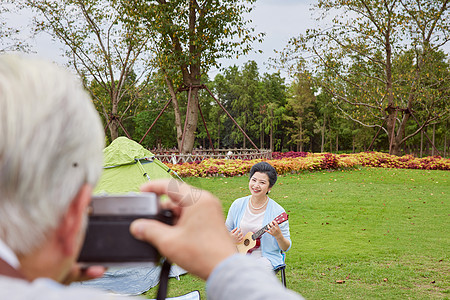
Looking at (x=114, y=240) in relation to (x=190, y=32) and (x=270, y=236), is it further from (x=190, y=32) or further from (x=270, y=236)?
(x=190, y=32)

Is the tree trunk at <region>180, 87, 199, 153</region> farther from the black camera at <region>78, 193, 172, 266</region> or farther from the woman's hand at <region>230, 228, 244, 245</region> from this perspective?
the black camera at <region>78, 193, 172, 266</region>

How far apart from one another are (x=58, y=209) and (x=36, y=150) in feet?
0.29

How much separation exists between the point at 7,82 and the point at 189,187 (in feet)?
1.12

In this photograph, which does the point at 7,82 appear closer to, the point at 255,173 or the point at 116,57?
the point at 255,173

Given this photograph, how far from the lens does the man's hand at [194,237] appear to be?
59 centimetres

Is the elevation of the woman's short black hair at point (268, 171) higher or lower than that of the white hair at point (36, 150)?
lower

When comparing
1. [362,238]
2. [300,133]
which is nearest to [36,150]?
[362,238]

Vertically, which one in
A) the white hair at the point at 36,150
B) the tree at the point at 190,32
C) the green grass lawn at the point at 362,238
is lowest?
the green grass lawn at the point at 362,238

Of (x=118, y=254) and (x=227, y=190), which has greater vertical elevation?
(x=118, y=254)

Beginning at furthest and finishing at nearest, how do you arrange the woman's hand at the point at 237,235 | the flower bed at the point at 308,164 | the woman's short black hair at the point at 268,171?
the flower bed at the point at 308,164, the woman's short black hair at the point at 268,171, the woman's hand at the point at 237,235

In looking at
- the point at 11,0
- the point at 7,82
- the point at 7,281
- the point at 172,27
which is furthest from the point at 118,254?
the point at 11,0

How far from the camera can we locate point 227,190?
11.8 m

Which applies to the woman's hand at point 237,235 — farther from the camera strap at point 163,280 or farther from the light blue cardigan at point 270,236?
the camera strap at point 163,280

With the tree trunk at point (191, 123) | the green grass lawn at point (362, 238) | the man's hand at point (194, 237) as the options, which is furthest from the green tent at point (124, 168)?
the tree trunk at point (191, 123)
